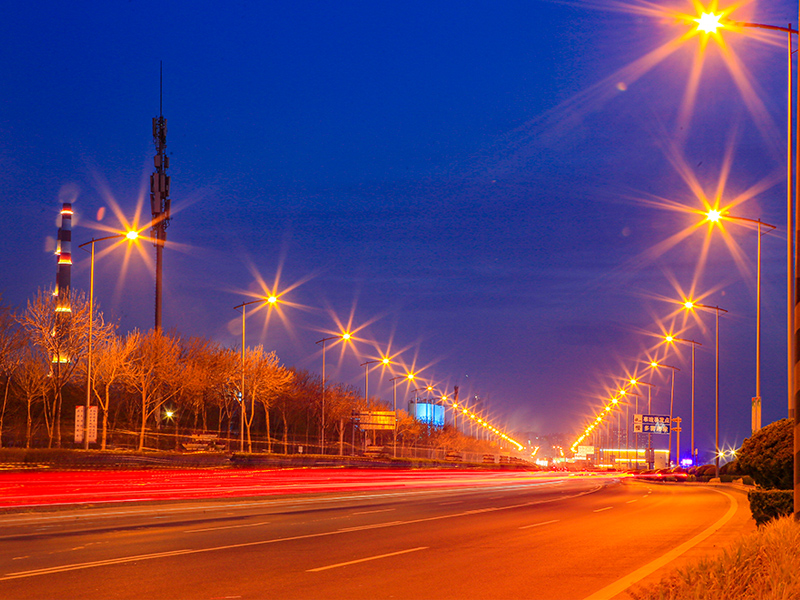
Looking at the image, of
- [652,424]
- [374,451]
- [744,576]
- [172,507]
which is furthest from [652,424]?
[744,576]

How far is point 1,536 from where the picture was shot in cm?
1822

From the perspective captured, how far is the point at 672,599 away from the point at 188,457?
140 ft

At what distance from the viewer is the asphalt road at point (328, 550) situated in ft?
38.5

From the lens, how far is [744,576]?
912cm

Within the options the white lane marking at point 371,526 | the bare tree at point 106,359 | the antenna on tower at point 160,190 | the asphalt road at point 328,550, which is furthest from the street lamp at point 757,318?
the antenna on tower at point 160,190

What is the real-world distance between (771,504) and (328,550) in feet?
27.8

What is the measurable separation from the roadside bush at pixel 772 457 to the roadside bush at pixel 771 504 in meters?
0.47

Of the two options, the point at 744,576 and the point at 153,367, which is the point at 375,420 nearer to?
the point at 153,367

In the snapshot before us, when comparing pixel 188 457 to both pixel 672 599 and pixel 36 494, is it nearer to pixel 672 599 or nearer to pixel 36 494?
pixel 36 494

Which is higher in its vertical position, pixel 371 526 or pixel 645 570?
pixel 645 570

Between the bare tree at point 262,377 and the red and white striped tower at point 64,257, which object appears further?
the red and white striped tower at point 64,257

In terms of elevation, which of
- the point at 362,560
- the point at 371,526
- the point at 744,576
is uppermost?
the point at 744,576

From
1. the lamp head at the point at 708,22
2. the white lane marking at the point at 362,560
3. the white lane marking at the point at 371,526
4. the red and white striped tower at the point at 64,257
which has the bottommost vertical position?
the white lane marking at the point at 371,526

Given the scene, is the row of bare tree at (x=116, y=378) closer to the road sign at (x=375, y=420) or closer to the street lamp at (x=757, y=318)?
the road sign at (x=375, y=420)
